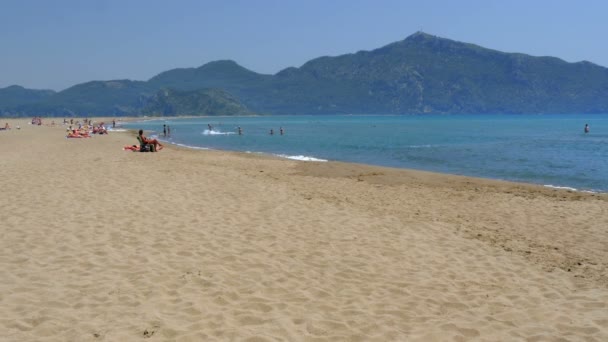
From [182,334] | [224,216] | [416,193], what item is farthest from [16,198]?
[416,193]

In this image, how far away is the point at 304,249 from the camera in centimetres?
804

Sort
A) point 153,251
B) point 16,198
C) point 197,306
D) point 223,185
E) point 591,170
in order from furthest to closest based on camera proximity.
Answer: point 591,170 → point 223,185 → point 16,198 → point 153,251 → point 197,306

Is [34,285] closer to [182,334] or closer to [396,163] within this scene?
[182,334]

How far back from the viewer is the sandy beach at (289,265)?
5098 millimetres

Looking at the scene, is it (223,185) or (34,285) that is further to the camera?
(223,185)

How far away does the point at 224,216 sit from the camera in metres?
10.2

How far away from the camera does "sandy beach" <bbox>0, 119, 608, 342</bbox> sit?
510 cm

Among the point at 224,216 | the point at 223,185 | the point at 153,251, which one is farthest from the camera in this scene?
the point at 223,185

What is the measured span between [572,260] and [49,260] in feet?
Result: 27.9

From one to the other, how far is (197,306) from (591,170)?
25.6 metres

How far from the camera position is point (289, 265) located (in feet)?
23.5

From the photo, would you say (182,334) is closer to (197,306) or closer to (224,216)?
(197,306)

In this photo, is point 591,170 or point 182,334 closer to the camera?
point 182,334

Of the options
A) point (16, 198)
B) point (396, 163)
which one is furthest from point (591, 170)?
point (16, 198)
